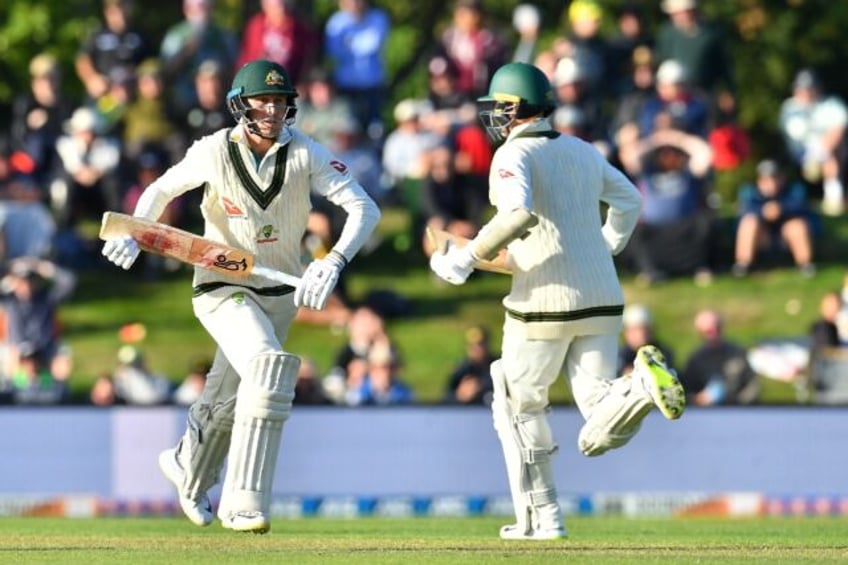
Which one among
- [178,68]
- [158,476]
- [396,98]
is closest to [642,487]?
[158,476]

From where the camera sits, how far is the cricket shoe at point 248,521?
31.9 feet

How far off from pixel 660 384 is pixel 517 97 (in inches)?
61.3

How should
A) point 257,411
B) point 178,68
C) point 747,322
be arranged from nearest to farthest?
point 257,411 < point 747,322 < point 178,68

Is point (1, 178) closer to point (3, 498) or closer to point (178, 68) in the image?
point (178, 68)

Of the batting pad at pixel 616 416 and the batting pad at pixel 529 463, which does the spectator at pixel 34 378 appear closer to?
the batting pad at pixel 529 463

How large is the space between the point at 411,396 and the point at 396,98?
49.0 ft

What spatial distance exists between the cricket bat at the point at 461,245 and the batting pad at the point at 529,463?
0.48 metres

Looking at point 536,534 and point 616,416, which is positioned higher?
point 616,416

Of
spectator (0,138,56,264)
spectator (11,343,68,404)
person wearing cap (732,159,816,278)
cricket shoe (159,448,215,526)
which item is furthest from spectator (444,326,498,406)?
cricket shoe (159,448,215,526)

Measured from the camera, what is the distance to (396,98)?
31188mm

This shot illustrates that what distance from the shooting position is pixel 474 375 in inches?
651

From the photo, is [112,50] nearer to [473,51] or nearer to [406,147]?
[406,147]

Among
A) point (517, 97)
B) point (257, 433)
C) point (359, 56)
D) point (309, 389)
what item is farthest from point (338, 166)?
point (359, 56)

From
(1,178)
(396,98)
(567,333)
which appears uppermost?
(396,98)
